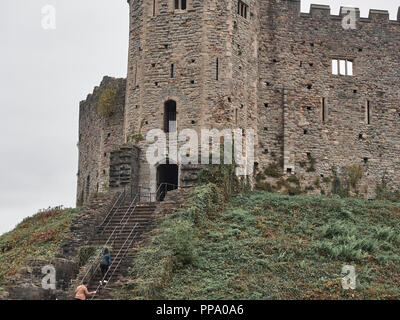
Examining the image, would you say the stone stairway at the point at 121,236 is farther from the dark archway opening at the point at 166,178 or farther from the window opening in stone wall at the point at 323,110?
the window opening in stone wall at the point at 323,110

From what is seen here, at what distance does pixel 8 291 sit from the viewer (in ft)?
62.0

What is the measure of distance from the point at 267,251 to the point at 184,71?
10.4 m

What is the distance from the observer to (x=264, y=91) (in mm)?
32438

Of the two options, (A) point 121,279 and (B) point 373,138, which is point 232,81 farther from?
(A) point 121,279

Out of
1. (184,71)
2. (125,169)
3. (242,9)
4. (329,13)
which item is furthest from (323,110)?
(125,169)

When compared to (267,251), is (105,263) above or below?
below

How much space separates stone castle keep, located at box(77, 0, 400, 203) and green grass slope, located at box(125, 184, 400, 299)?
3.81 m

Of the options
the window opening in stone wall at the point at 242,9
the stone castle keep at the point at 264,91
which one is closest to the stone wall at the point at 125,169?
the stone castle keep at the point at 264,91

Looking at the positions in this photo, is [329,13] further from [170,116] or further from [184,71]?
[170,116]

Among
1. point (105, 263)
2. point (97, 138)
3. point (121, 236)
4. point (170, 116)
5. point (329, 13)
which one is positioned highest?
point (329, 13)

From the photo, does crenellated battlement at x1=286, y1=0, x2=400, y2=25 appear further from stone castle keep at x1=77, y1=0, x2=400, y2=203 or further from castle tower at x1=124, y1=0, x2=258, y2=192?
castle tower at x1=124, y1=0, x2=258, y2=192

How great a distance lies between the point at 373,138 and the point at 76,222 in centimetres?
1630

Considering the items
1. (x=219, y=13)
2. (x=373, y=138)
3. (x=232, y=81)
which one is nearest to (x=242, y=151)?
(x=232, y=81)

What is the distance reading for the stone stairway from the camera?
64.4 ft
